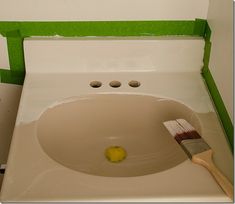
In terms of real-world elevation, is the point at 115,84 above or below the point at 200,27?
below

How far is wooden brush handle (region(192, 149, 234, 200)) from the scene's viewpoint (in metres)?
0.77

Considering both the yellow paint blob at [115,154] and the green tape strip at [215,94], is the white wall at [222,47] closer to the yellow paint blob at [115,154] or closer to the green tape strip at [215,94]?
the green tape strip at [215,94]

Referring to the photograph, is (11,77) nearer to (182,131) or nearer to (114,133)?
(114,133)

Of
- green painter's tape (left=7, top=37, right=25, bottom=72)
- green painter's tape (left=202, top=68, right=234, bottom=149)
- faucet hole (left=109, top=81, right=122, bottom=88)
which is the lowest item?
faucet hole (left=109, top=81, right=122, bottom=88)

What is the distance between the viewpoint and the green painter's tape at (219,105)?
0.91 meters

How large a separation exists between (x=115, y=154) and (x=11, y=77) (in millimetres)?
370

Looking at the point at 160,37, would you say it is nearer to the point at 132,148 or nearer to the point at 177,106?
the point at 177,106

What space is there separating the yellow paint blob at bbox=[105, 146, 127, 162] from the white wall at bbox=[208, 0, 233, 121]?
1.03 ft

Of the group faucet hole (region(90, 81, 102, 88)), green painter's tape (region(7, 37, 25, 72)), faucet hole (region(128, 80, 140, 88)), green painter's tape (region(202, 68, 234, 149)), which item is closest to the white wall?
green painter's tape (region(202, 68, 234, 149))

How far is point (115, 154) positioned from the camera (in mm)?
1095

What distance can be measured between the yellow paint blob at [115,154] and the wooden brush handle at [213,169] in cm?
30

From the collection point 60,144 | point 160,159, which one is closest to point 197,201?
point 160,159

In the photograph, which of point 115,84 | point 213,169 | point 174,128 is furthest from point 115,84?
point 213,169

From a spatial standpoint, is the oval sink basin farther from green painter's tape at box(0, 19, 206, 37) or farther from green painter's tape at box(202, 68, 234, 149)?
green painter's tape at box(0, 19, 206, 37)
